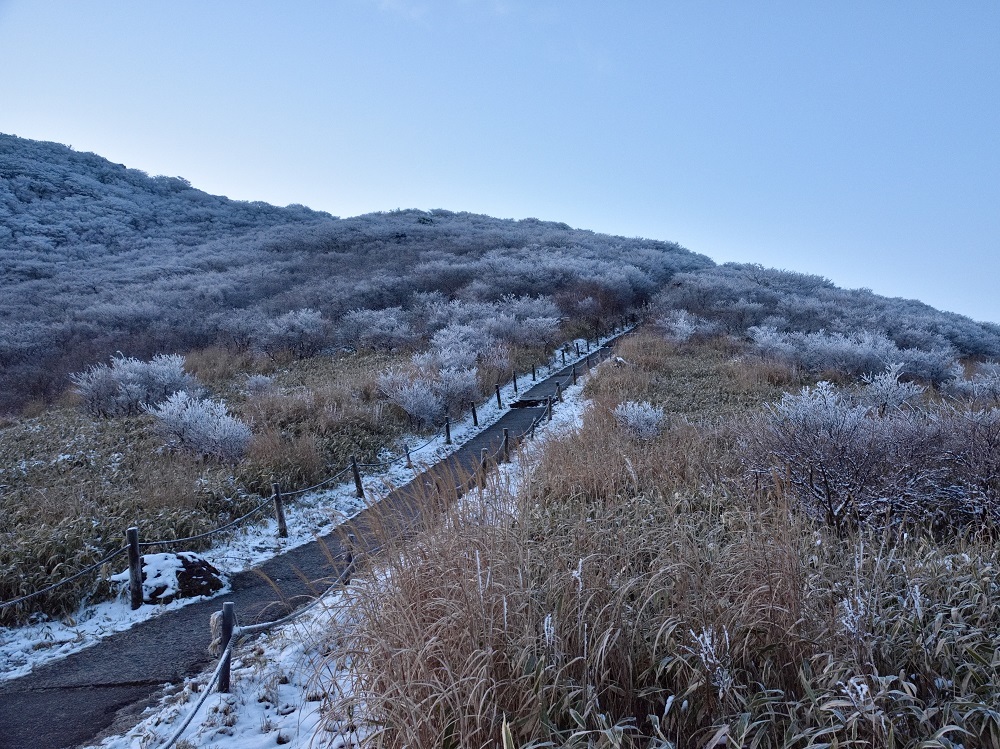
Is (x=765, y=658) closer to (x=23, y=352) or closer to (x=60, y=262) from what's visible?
(x=23, y=352)

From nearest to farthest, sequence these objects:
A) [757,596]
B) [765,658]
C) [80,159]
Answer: [765,658] → [757,596] → [80,159]

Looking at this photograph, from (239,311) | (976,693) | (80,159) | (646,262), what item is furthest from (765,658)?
(80,159)

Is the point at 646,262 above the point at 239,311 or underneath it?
above

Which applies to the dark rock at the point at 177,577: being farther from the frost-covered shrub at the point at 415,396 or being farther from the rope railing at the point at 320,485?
the frost-covered shrub at the point at 415,396

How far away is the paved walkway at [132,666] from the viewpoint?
420cm

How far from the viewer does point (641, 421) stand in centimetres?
1013

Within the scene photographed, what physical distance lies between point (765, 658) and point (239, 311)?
28714mm

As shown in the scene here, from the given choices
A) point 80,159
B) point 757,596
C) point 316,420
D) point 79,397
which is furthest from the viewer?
point 80,159

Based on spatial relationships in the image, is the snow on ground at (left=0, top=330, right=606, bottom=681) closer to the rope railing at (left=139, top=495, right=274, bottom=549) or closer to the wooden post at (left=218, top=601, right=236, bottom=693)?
the rope railing at (left=139, top=495, right=274, bottom=549)

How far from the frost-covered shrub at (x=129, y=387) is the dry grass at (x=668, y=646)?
13461 millimetres

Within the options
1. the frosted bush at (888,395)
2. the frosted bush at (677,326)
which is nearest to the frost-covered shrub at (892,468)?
the frosted bush at (888,395)

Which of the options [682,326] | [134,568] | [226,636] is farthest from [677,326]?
[226,636]

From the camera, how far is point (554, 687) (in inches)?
97.3

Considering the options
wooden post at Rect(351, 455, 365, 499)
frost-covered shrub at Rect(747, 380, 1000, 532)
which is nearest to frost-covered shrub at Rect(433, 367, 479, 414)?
wooden post at Rect(351, 455, 365, 499)
